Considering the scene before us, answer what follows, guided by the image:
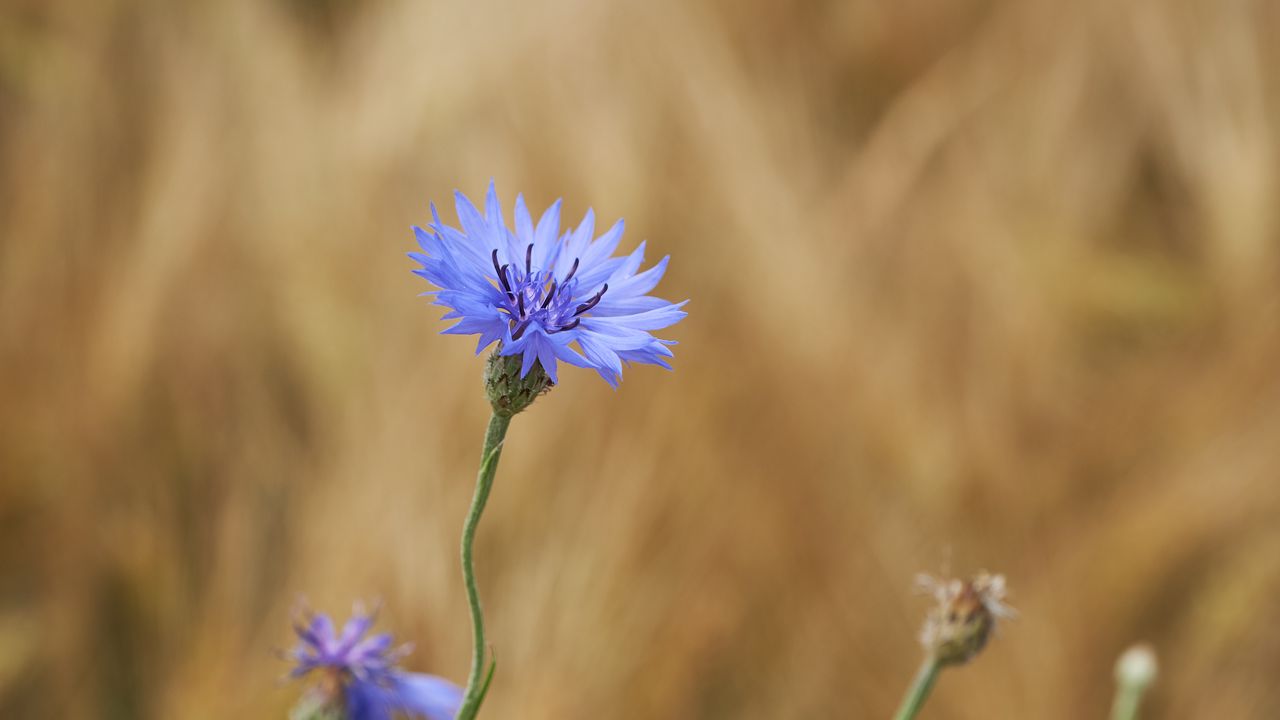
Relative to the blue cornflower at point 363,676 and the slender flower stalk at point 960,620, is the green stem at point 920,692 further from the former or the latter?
the blue cornflower at point 363,676

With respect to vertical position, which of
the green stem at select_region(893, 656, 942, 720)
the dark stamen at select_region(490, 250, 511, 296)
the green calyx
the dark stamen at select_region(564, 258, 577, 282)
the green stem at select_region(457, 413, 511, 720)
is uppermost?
the dark stamen at select_region(564, 258, 577, 282)

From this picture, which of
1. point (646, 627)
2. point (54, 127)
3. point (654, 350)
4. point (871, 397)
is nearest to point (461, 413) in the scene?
point (646, 627)

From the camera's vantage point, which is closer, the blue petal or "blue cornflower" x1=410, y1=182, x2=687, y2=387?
"blue cornflower" x1=410, y1=182, x2=687, y2=387

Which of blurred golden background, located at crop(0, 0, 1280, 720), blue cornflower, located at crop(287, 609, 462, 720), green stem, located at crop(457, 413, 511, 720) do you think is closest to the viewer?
green stem, located at crop(457, 413, 511, 720)

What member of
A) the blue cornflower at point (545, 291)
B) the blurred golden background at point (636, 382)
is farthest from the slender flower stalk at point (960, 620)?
the blurred golden background at point (636, 382)

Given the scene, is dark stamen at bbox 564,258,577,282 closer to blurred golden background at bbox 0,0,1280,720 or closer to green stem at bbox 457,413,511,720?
green stem at bbox 457,413,511,720

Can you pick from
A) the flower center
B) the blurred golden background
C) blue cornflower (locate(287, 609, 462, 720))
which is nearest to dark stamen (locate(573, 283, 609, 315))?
the flower center

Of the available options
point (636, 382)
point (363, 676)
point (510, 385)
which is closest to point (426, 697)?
point (363, 676)
